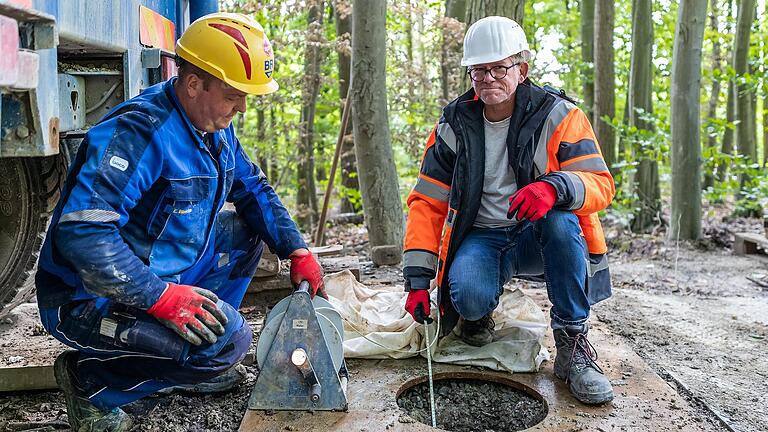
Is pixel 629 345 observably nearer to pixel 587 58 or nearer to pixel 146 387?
pixel 146 387

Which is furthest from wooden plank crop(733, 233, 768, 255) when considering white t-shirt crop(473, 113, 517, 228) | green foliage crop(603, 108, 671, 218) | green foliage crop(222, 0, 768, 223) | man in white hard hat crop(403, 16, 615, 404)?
white t-shirt crop(473, 113, 517, 228)

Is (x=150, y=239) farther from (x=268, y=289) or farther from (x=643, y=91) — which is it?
(x=643, y=91)

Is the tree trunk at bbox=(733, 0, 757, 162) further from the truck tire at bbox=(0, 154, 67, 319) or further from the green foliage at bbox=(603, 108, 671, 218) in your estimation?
the truck tire at bbox=(0, 154, 67, 319)

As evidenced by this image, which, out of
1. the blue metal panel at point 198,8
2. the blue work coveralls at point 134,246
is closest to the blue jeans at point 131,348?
the blue work coveralls at point 134,246

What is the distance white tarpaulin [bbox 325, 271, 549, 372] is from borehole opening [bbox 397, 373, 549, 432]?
88mm

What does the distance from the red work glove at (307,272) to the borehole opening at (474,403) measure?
590 mm

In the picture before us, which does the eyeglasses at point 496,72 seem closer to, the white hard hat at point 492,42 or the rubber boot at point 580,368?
the white hard hat at point 492,42

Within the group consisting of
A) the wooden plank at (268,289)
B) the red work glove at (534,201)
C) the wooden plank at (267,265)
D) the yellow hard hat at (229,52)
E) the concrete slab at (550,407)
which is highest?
the yellow hard hat at (229,52)

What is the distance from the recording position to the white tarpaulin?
3080 millimetres

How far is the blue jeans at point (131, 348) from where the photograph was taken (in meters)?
2.27

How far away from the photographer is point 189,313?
7.32ft

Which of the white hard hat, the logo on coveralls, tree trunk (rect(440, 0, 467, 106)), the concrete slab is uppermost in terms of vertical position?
tree trunk (rect(440, 0, 467, 106))

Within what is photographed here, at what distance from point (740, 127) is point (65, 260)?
10979 millimetres

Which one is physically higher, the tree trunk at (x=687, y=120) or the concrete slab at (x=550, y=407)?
the tree trunk at (x=687, y=120)
